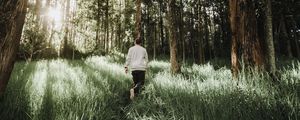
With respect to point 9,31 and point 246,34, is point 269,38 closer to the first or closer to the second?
point 246,34

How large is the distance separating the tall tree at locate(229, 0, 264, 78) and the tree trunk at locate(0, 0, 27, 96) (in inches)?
177

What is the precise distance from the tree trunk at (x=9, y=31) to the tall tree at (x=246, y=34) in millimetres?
4502

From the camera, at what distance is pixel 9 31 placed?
3939 millimetres

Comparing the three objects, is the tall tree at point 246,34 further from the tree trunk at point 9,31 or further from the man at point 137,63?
the tree trunk at point 9,31

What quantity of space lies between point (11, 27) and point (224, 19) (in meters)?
31.1

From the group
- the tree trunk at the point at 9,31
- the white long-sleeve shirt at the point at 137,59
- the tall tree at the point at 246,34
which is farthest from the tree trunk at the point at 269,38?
the tree trunk at the point at 9,31

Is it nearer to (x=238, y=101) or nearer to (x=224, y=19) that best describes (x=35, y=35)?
(x=238, y=101)

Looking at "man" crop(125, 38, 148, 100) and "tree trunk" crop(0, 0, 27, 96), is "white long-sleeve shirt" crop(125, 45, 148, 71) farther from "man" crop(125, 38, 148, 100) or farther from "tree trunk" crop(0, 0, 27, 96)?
"tree trunk" crop(0, 0, 27, 96)

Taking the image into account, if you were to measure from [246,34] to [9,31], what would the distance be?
15.8 ft

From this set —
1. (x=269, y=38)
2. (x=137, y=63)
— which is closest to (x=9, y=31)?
(x=137, y=63)

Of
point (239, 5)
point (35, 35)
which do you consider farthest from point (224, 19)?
point (239, 5)

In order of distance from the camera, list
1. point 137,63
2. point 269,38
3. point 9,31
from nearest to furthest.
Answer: point 9,31
point 137,63
point 269,38

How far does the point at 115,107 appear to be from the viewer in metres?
6.61

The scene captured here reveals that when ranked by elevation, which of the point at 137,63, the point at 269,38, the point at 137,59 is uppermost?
the point at 269,38
